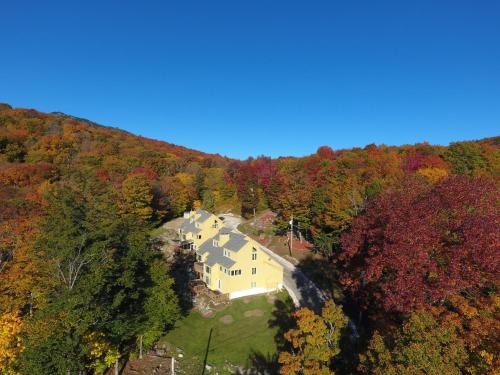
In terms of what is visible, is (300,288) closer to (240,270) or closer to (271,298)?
(271,298)

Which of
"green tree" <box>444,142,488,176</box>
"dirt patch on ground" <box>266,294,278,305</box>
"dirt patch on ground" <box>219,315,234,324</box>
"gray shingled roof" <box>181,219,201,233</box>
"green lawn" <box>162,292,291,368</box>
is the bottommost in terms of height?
"green lawn" <box>162,292,291,368</box>

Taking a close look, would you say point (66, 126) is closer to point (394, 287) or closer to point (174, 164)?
point (174, 164)

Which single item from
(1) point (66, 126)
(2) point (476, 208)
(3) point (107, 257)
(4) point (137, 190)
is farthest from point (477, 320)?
(1) point (66, 126)

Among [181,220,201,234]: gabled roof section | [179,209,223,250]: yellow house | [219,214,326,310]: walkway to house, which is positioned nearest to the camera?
[219,214,326,310]: walkway to house

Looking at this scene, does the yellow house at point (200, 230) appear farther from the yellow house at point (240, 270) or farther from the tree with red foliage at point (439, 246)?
the tree with red foliage at point (439, 246)

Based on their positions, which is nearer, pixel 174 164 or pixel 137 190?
pixel 137 190

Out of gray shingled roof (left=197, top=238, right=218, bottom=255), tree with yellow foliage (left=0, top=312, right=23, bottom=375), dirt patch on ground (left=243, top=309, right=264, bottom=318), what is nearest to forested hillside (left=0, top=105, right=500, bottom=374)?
tree with yellow foliage (left=0, top=312, right=23, bottom=375)

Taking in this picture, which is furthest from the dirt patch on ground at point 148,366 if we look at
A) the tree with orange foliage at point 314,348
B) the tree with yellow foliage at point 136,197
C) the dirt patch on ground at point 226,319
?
the tree with yellow foliage at point 136,197

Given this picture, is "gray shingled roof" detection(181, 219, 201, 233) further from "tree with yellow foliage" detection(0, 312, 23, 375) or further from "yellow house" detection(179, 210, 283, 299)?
"tree with yellow foliage" detection(0, 312, 23, 375)

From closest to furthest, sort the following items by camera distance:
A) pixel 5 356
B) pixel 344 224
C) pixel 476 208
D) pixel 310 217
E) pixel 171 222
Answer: pixel 5 356, pixel 476 208, pixel 344 224, pixel 310 217, pixel 171 222
